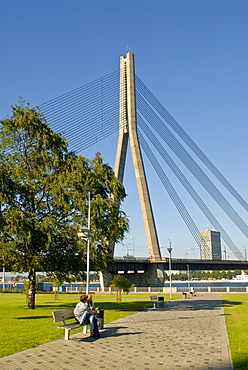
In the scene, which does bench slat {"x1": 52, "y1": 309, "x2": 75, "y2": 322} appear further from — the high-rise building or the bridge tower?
the high-rise building

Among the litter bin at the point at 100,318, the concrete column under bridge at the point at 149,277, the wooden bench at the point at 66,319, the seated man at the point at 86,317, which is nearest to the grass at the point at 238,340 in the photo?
the seated man at the point at 86,317

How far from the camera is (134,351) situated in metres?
10.2

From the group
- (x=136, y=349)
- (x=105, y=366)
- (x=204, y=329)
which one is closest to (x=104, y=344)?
(x=136, y=349)

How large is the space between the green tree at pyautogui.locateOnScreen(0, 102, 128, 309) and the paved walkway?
8.41m

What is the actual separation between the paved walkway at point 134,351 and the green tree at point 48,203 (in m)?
8.41

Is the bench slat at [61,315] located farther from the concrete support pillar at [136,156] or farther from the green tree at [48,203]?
the concrete support pillar at [136,156]

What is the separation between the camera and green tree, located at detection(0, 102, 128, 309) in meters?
21.1

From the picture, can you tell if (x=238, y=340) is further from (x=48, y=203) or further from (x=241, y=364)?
(x=48, y=203)

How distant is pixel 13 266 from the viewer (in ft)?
73.6

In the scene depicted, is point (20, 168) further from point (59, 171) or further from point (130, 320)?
point (130, 320)

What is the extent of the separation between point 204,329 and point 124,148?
117 ft

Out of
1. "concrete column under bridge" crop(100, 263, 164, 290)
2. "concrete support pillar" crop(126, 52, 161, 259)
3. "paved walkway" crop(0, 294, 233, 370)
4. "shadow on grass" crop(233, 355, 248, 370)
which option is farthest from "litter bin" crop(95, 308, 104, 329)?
"concrete column under bridge" crop(100, 263, 164, 290)

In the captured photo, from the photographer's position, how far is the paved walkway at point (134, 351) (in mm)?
8711

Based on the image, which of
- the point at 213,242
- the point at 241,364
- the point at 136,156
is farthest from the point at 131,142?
the point at 213,242
